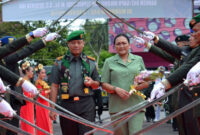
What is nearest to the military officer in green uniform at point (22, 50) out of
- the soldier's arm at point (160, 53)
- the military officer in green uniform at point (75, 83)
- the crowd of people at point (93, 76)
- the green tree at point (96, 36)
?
the crowd of people at point (93, 76)

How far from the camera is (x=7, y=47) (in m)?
5.80

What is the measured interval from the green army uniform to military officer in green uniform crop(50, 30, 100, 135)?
0.92 ft

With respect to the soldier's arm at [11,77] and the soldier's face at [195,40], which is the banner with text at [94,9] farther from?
the soldier's arm at [11,77]

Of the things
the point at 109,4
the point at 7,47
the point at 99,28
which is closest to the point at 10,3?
the point at 109,4

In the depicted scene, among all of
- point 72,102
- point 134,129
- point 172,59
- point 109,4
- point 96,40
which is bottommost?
point 96,40

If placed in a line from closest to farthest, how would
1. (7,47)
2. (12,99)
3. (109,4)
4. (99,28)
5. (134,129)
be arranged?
(7,47) → (134,129) → (12,99) → (109,4) → (99,28)

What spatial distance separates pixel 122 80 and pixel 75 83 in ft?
2.50

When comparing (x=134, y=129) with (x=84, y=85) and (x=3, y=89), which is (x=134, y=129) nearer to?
(x=84, y=85)

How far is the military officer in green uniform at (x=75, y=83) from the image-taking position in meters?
5.98

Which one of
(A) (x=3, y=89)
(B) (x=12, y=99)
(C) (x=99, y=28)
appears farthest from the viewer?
(C) (x=99, y=28)

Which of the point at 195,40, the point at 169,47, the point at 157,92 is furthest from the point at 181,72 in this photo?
the point at 169,47

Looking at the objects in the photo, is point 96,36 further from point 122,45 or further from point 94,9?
point 122,45

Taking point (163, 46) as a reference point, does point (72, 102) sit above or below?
below

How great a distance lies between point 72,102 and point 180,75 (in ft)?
5.49
